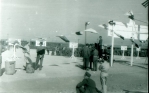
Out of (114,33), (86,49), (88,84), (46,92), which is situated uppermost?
(114,33)

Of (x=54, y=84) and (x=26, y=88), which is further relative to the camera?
(x=54, y=84)

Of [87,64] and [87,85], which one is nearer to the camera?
[87,85]

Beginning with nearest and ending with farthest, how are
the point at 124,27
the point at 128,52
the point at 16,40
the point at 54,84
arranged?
the point at 54,84 < the point at 124,27 < the point at 16,40 < the point at 128,52

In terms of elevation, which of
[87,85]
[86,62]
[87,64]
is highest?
[86,62]

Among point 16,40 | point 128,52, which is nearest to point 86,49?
point 16,40

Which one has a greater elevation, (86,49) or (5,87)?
(86,49)

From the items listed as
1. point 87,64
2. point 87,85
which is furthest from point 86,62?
point 87,85

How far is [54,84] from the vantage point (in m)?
9.03

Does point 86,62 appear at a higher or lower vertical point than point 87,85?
higher

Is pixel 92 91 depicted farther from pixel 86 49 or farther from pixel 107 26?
pixel 107 26

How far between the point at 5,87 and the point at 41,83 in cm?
155

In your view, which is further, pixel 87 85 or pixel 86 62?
pixel 86 62

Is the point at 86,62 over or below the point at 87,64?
over

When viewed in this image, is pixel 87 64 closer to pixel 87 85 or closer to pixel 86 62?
pixel 86 62
